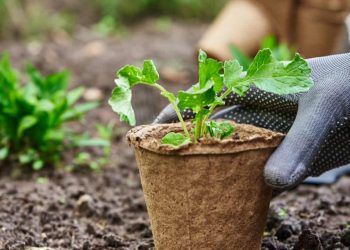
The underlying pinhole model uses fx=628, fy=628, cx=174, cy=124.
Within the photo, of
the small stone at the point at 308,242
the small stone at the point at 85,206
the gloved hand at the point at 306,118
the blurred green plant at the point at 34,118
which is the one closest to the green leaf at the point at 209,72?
the gloved hand at the point at 306,118

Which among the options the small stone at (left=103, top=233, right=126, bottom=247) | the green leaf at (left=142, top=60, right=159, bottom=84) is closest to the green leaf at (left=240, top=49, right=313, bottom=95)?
the green leaf at (left=142, top=60, right=159, bottom=84)

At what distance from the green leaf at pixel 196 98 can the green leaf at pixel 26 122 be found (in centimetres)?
141

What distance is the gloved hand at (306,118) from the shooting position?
149 centimetres

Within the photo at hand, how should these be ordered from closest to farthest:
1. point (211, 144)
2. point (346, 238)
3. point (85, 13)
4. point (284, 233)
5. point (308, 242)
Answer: point (211, 144) → point (308, 242) → point (346, 238) → point (284, 233) → point (85, 13)

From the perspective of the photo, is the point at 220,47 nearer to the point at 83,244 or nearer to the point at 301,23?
the point at 301,23

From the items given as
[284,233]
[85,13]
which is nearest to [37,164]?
[284,233]

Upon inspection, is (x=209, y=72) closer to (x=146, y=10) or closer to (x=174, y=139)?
(x=174, y=139)

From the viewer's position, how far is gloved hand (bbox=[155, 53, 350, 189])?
1.49 m

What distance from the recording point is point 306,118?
5.05 ft

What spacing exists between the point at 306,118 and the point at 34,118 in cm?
163

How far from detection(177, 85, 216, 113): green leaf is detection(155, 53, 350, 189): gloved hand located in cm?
21

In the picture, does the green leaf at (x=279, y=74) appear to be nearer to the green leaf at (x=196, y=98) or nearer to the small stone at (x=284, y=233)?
the green leaf at (x=196, y=98)

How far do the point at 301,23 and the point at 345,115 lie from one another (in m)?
2.70

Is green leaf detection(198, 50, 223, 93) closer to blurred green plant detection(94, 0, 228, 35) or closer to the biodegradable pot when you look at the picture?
the biodegradable pot
